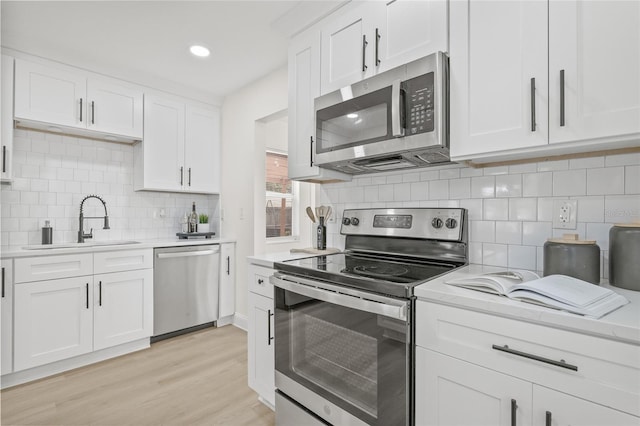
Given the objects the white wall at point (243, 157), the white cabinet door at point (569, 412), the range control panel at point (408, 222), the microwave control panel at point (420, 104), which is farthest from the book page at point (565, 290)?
the white wall at point (243, 157)

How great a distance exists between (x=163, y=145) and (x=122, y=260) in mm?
1210

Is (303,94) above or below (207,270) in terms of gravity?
above

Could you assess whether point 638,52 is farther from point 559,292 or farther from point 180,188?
point 180,188

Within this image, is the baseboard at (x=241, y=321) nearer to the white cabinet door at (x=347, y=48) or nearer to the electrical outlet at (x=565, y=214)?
the white cabinet door at (x=347, y=48)

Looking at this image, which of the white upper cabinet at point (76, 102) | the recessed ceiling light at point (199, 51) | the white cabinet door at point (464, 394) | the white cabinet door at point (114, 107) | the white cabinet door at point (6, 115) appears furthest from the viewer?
the white cabinet door at point (114, 107)

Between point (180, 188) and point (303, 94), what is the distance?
1937mm

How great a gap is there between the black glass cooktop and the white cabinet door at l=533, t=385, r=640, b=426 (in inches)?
18.3

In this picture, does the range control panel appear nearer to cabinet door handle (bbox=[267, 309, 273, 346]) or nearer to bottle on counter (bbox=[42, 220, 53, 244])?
cabinet door handle (bbox=[267, 309, 273, 346])

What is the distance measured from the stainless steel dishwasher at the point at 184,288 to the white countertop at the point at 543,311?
2562 millimetres

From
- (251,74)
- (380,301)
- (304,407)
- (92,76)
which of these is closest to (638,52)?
(380,301)

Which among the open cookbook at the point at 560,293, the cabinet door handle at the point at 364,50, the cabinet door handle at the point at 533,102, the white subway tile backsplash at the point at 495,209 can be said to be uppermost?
the cabinet door handle at the point at 364,50

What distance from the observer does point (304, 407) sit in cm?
158

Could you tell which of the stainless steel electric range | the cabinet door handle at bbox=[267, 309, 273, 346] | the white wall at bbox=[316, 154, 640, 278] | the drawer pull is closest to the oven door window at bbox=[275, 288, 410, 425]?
the stainless steel electric range

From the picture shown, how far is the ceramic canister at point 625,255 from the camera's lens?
3.57ft
